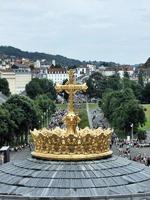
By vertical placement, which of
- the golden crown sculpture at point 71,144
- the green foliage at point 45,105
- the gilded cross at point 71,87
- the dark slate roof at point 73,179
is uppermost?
the green foliage at point 45,105

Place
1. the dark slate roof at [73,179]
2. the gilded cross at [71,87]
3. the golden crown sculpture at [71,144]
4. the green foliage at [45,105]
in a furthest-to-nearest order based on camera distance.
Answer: the green foliage at [45,105] < the gilded cross at [71,87] < the golden crown sculpture at [71,144] < the dark slate roof at [73,179]

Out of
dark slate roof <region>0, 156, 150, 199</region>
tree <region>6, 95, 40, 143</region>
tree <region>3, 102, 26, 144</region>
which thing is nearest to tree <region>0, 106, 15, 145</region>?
tree <region>3, 102, 26, 144</region>

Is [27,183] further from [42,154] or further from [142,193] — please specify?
[142,193]

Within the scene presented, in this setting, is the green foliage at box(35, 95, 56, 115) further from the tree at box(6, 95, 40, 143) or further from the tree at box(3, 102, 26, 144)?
the tree at box(3, 102, 26, 144)

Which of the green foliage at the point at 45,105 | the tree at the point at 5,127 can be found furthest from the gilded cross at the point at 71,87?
the green foliage at the point at 45,105

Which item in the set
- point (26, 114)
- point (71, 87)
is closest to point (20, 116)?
point (26, 114)

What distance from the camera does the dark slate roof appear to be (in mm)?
15602

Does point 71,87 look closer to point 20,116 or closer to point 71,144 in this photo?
point 71,144

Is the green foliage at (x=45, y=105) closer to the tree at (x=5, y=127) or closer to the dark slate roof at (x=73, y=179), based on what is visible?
the tree at (x=5, y=127)

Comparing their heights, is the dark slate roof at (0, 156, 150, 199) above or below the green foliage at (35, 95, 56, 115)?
below

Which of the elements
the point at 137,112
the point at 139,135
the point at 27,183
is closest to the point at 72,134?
the point at 27,183

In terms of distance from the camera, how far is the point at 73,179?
636 inches

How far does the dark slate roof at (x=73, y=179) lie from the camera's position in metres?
15.6

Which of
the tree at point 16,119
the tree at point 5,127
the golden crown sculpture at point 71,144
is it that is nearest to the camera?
the golden crown sculpture at point 71,144
